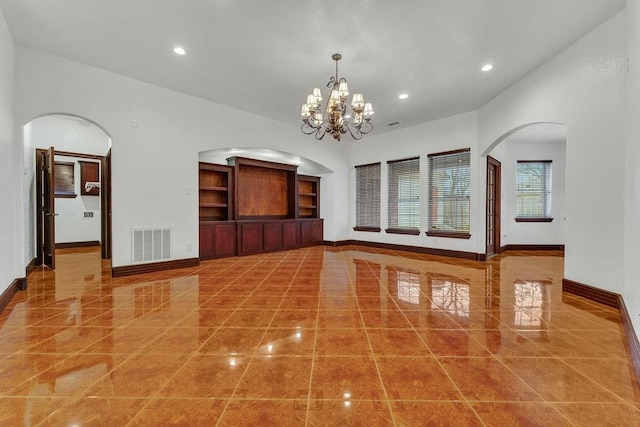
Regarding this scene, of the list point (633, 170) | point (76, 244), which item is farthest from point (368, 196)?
point (76, 244)

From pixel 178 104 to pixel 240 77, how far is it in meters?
1.51

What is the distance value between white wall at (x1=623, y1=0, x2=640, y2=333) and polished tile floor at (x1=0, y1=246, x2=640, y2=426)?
1.47ft

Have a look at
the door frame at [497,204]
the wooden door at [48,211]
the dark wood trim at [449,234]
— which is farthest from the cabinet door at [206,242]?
the door frame at [497,204]

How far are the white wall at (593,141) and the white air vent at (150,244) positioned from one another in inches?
253

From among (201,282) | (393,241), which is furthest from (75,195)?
(393,241)

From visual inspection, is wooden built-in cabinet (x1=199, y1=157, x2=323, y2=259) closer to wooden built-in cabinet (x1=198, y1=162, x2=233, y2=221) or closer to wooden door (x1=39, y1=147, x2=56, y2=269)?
wooden built-in cabinet (x1=198, y1=162, x2=233, y2=221)

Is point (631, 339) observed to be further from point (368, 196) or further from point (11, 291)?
point (368, 196)

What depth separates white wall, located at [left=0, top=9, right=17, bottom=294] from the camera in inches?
125

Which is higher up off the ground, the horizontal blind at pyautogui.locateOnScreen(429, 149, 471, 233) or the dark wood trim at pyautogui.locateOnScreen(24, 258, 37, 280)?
the horizontal blind at pyautogui.locateOnScreen(429, 149, 471, 233)

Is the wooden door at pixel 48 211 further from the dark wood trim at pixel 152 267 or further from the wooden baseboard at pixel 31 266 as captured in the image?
the dark wood trim at pixel 152 267

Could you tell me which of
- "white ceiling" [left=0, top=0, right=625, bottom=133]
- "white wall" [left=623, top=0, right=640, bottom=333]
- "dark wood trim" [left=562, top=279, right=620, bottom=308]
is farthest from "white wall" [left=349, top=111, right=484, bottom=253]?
"white wall" [left=623, top=0, right=640, bottom=333]

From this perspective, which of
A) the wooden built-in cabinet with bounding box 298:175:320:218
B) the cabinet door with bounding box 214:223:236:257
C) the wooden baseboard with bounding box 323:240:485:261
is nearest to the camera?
the wooden baseboard with bounding box 323:240:485:261

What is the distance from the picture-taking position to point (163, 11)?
3166 millimetres

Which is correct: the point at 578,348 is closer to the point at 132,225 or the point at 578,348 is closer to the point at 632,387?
the point at 632,387
